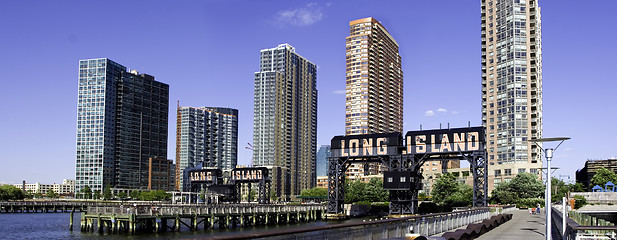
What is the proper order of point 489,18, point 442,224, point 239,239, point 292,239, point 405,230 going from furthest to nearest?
point 489,18
point 442,224
point 405,230
point 292,239
point 239,239

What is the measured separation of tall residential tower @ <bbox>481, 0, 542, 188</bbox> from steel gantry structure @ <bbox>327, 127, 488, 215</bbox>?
200ft

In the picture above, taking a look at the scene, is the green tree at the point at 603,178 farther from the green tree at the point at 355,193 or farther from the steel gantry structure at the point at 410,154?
the steel gantry structure at the point at 410,154

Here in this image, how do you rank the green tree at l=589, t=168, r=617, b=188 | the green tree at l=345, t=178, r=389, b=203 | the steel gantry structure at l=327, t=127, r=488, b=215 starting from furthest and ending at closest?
the green tree at l=589, t=168, r=617, b=188 → the green tree at l=345, t=178, r=389, b=203 → the steel gantry structure at l=327, t=127, r=488, b=215

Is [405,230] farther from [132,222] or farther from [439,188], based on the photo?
[439,188]

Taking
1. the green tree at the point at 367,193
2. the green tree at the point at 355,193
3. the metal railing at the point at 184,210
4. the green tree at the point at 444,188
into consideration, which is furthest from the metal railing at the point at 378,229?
the green tree at the point at 355,193

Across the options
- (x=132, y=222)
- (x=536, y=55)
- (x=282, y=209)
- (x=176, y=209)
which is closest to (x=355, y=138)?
(x=282, y=209)

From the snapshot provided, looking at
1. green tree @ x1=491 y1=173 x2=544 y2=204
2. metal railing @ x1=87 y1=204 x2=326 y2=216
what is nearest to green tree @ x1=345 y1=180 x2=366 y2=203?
green tree @ x1=491 y1=173 x2=544 y2=204

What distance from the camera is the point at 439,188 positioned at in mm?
146625

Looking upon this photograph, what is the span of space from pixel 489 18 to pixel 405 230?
145 m

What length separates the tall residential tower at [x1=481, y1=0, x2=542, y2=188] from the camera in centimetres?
14912

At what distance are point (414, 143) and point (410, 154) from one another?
6.63 feet

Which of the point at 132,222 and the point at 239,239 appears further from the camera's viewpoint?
the point at 132,222

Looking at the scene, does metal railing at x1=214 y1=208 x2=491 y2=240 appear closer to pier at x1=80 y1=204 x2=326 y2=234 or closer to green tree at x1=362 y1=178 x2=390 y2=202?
pier at x1=80 y1=204 x2=326 y2=234

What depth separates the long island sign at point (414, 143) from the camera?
8838cm
